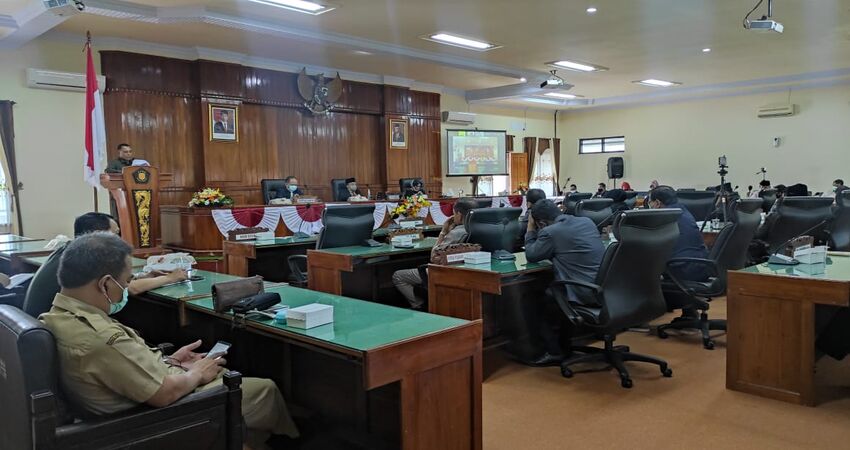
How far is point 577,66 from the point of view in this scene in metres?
10.7

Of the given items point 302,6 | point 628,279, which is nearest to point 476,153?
point 302,6

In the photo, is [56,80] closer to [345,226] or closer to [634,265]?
[345,226]

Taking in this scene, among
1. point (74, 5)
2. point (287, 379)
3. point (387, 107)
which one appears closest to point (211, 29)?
point (74, 5)

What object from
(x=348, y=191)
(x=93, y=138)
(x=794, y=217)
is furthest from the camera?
(x=348, y=191)

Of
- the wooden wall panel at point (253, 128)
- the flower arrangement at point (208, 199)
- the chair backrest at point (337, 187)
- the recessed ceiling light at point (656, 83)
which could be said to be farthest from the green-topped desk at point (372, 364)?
the recessed ceiling light at point (656, 83)

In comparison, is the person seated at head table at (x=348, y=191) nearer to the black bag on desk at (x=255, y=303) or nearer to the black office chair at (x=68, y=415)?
the black bag on desk at (x=255, y=303)

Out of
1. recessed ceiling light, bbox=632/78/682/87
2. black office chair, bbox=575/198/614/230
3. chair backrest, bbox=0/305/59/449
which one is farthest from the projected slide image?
chair backrest, bbox=0/305/59/449

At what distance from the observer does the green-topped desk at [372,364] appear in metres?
1.98

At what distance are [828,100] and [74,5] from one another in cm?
1351

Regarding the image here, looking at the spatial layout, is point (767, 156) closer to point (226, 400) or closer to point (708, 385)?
point (708, 385)

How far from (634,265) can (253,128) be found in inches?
307

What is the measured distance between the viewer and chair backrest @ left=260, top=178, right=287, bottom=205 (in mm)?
9133

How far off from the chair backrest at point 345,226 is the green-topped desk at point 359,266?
118mm

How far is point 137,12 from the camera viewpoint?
6688mm
